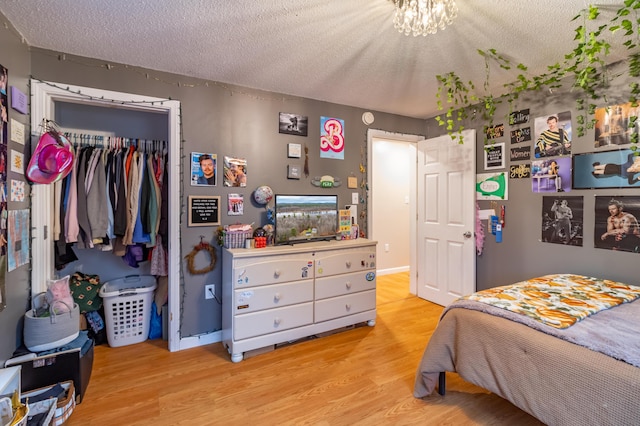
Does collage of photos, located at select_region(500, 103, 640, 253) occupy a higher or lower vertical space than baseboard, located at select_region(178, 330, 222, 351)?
higher

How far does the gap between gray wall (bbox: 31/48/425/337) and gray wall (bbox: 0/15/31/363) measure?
0.17 meters

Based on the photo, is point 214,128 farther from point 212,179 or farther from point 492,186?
point 492,186

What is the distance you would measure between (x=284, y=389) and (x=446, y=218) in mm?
2497

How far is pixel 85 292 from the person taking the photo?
261 centimetres

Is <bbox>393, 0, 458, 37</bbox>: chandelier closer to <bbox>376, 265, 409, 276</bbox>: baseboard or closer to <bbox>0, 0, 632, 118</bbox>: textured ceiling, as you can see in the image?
<bbox>0, 0, 632, 118</bbox>: textured ceiling

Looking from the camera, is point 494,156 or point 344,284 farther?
point 494,156

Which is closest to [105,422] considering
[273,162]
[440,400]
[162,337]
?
[162,337]

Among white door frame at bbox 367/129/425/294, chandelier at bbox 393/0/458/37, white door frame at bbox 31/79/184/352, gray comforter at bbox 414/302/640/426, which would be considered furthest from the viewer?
white door frame at bbox 367/129/425/294

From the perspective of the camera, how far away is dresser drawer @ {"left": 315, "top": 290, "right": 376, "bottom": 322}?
9.10ft

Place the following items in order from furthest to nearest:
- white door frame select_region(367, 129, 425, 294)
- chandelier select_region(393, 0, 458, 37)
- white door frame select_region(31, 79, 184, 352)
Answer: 1. white door frame select_region(367, 129, 425, 294)
2. white door frame select_region(31, 79, 184, 352)
3. chandelier select_region(393, 0, 458, 37)

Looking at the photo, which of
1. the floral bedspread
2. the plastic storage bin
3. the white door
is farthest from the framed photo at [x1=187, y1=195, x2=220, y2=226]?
the white door

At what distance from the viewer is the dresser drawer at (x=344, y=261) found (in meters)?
2.76

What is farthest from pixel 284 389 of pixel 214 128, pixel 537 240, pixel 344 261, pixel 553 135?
pixel 553 135

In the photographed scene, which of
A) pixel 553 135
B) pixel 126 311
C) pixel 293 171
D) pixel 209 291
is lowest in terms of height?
pixel 126 311
